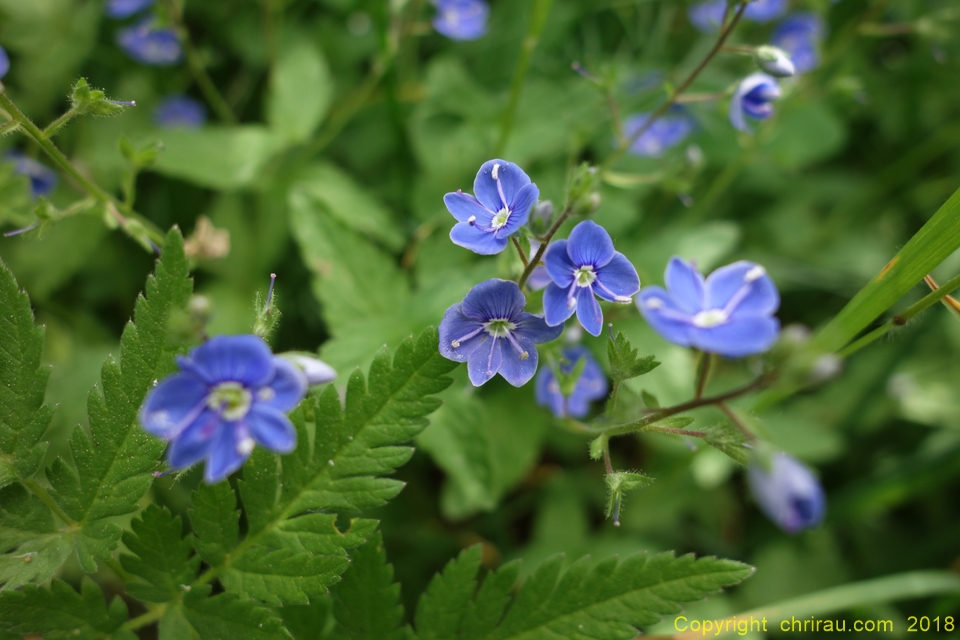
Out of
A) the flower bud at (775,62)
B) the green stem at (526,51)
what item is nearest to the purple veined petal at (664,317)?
the flower bud at (775,62)

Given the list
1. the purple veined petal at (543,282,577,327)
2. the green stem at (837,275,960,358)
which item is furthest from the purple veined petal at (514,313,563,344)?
the green stem at (837,275,960,358)

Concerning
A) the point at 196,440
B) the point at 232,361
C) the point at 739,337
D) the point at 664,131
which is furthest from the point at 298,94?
the point at 739,337

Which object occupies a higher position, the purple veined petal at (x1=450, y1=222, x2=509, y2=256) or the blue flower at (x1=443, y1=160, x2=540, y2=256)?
the blue flower at (x1=443, y1=160, x2=540, y2=256)

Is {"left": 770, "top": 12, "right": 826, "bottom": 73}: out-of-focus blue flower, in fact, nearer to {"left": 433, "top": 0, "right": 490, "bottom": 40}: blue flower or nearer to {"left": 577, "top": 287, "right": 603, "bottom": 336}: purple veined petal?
{"left": 433, "top": 0, "right": 490, "bottom": 40}: blue flower

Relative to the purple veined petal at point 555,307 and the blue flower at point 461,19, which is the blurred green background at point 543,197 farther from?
the purple veined petal at point 555,307

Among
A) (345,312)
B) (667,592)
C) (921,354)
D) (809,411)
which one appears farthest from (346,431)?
(921,354)

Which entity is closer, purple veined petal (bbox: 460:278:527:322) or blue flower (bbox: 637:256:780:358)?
blue flower (bbox: 637:256:780:358)

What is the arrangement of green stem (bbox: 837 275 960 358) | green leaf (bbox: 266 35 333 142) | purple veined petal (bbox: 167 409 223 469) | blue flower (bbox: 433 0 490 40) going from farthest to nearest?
blue flower (bbox: 433 0 490 40) < green leaf (bbox: 266 35 333 142) < green stem (bbox: 837 275 960 358) < purple veined petal (bbox: 167 409 223 469)

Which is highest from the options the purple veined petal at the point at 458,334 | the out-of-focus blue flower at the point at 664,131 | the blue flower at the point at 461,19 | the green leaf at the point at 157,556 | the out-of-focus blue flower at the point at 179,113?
the blue flower at the point at 461,19

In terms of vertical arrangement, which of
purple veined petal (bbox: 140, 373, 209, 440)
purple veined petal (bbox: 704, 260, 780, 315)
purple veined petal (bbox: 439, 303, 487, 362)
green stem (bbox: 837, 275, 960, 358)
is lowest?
purple veined petal (bbox: 140, 373, 209, 440)
